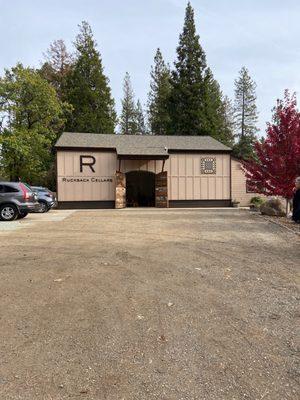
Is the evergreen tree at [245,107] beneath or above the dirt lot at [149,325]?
above

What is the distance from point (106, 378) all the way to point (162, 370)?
18.3 inches

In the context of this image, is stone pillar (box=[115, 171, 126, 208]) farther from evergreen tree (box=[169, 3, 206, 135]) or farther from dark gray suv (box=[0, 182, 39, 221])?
evergreen tree (box=[169, 3, 206, 135])

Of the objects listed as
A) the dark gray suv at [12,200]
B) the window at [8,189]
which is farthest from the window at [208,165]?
the window at [8,189]

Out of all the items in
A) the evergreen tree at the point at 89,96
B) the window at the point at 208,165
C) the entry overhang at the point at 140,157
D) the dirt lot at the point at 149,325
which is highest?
the evergreen tree at the point at 89,96

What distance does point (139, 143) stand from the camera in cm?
3003

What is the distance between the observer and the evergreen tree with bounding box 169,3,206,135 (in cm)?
4572

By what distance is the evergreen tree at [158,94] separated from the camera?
2135 inches

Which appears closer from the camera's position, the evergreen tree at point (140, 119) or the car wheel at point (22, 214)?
the car wheel at point (22, 214)

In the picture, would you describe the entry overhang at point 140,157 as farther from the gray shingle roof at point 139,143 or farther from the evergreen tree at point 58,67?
the evergreen tree at point 58,67

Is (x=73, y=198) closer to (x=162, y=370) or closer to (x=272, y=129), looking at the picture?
(x=272, y=129)

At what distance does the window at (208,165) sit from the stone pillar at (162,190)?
3.27 metres

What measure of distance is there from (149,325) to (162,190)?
23.5 metres

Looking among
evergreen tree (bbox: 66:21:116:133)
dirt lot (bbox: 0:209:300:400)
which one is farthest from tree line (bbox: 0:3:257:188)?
dirt lot (bbox: 0:209:300:400)

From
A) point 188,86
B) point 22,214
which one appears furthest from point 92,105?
point 22,214
